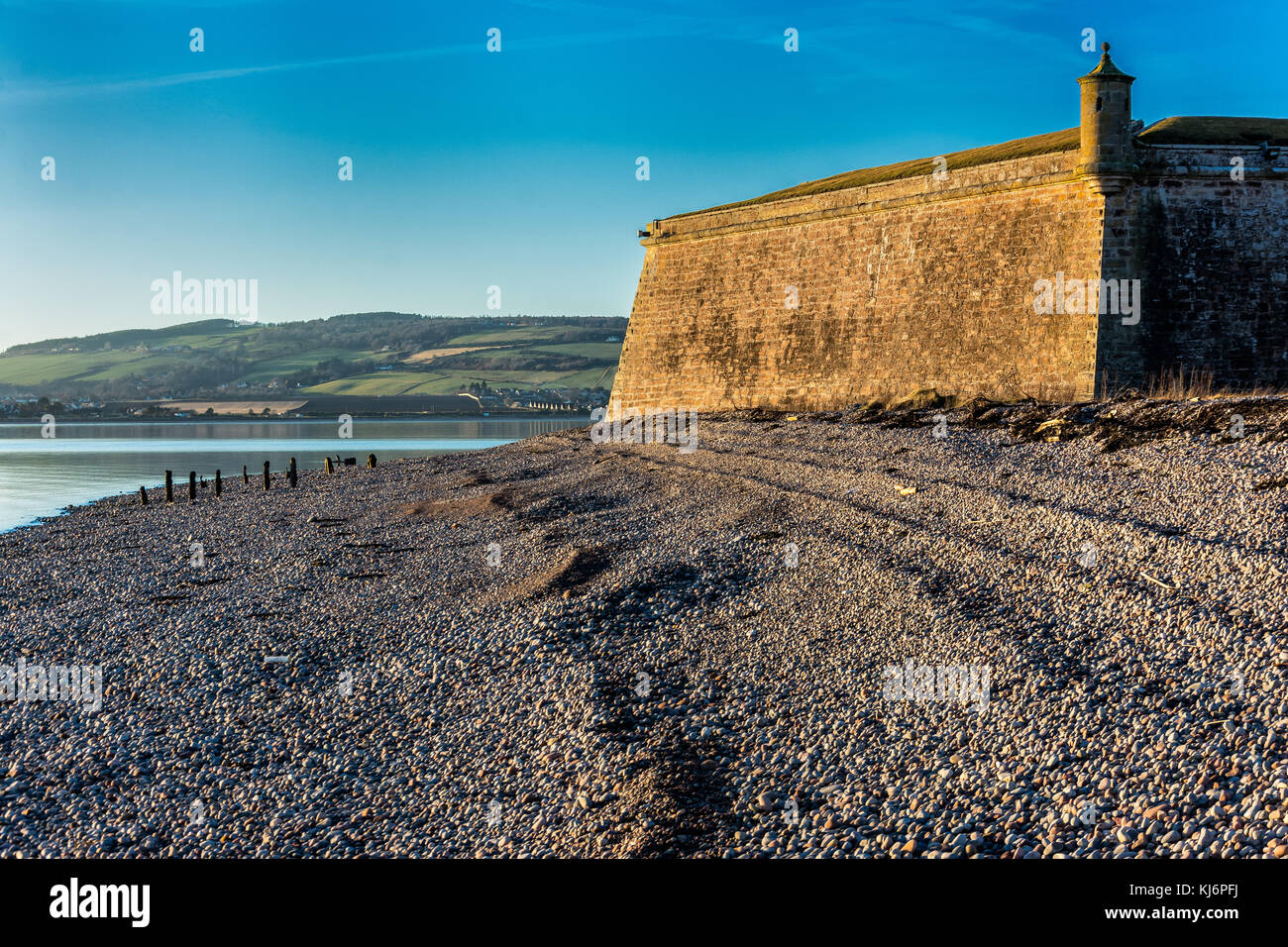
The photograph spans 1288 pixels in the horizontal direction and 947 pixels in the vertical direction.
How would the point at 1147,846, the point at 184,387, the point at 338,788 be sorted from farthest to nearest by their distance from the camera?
the point at 184,387 < the point at 338,788 < the point at 1147,846

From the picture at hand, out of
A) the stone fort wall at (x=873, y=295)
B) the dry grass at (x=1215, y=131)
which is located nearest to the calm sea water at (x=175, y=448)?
the stone fort wall at (x=873, y=295)

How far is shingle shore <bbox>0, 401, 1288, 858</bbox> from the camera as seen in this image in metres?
8.11

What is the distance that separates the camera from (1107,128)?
2448 cm

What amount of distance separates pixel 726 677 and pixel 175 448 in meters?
83.7

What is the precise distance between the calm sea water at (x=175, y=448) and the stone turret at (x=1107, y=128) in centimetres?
3173

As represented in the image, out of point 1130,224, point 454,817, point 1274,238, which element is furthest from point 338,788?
point 1274,238

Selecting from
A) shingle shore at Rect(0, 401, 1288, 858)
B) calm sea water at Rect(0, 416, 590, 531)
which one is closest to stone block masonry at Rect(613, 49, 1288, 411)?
shingle shore at Rect(0, 401, 1288, 858)

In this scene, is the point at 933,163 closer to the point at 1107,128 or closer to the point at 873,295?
the point at 873,295

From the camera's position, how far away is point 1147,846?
6.96 metres

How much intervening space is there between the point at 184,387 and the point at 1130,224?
178235 millimetres

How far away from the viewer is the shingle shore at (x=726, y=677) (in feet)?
26.6

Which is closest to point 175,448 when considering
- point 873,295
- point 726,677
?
point 873,295

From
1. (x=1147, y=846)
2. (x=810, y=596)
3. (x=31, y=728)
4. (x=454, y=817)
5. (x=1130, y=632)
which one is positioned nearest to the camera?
(x=1147, y=846)

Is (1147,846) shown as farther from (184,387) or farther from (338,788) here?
(184,387)
